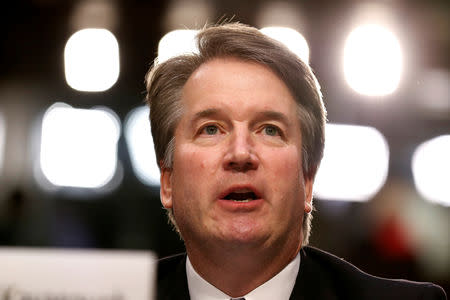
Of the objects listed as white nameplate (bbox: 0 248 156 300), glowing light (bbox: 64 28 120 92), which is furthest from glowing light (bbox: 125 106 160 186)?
white nameplate (bbox: 0 248 156 300)

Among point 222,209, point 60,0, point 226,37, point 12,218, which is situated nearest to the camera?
point 222,209

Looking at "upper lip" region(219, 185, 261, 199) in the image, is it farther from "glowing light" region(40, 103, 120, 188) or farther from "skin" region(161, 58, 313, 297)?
"glowing light" region(40, 103, 120, 188)

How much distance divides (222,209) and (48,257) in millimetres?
324

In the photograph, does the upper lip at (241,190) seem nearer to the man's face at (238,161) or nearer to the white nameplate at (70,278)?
the man's face at (238,161)

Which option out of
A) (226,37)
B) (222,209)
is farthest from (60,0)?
(222,209)

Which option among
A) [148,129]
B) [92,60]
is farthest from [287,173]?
[92,60]

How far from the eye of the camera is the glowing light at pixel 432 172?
1457mm

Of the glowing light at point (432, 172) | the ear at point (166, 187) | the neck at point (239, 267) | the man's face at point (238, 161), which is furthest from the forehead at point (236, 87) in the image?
the glowing light at point (432, 172)

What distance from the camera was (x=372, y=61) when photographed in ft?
4.87

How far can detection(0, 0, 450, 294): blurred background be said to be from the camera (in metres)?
1.41

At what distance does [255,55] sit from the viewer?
1.23 meters

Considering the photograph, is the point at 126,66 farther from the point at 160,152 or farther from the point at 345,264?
the point at 345,264

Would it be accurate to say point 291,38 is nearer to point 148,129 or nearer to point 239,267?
point 148,129

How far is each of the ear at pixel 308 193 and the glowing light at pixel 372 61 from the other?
319 mm
